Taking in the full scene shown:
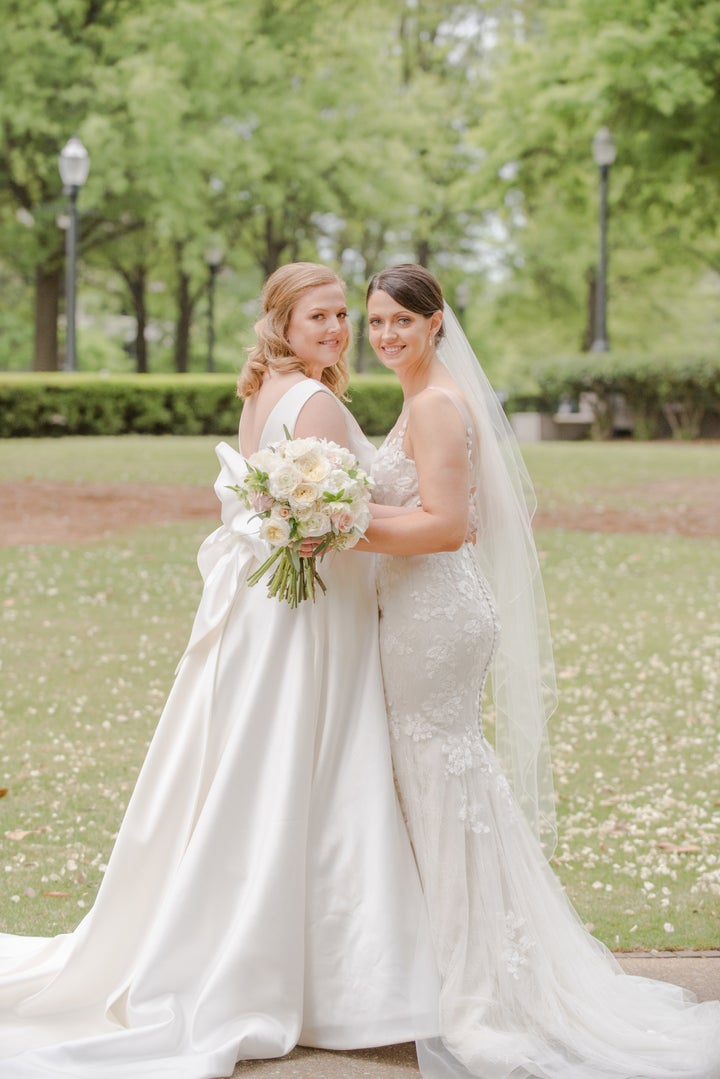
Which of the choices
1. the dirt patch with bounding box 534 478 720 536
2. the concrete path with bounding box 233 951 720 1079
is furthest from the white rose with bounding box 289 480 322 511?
the dirt patch with bounding box 534 478 720 536

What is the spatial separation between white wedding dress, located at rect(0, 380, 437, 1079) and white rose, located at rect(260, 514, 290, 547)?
0.30m

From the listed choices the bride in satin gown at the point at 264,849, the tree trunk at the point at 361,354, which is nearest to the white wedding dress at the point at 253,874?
the bride in satin gown at the point at 264,849

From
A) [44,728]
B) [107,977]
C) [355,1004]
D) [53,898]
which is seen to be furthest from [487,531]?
[44,728]

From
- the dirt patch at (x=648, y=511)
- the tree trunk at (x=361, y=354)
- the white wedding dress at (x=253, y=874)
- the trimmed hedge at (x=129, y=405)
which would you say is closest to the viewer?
the white wedding dress at (x=253, y=874)

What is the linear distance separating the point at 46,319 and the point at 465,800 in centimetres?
3034

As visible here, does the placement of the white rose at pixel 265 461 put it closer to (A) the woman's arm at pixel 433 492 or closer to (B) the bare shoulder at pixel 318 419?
(B) the bare shoulder at pixel 318 419

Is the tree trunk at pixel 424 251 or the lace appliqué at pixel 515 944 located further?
the tree trunk at pixel 424 251

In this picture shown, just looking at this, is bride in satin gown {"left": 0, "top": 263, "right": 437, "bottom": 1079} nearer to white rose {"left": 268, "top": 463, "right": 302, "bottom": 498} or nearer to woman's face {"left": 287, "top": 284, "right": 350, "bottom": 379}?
woman's face {"left": 287, "top": 284, "right": 350, "bottom": 379}

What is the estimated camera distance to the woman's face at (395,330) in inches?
164

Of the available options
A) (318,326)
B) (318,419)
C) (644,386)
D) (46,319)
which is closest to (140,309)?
(46,319)

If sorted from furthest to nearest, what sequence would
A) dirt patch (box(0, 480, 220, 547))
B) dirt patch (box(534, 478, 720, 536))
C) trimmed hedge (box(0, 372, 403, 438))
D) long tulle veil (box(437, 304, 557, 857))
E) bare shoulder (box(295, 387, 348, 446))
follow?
trimmed hedge (box(0, 372, 403, 438)) < dirt patch (box(534, 478, 720, 536)) < dirt patch (box(0, 480, 220, 547)) < long tulle veil (box(437, 304, 557, 857)) < bare shoulder (box(295, 387, 348, 446))

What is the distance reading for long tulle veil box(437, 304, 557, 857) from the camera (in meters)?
4.39

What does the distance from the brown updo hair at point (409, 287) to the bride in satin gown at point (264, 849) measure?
0.17 metres

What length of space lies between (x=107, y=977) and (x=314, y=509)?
164 cm
